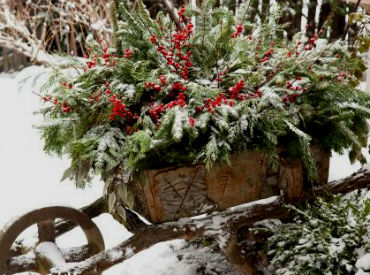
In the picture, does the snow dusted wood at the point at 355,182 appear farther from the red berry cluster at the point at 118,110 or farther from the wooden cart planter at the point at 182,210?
the red berry cluster at the point at 118,110

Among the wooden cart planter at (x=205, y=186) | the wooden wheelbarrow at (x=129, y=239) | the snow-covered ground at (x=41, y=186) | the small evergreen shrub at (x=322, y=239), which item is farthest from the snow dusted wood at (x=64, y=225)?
the small evergreen shrub at (x=322, y=239)

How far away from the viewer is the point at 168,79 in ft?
6.26

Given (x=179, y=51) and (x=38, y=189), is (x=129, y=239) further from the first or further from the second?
(x=38, y=189)

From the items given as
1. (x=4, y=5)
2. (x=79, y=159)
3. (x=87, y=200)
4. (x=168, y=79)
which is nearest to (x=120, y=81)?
(x=168, y=79)

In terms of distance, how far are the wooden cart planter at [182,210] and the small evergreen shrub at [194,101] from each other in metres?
0.08

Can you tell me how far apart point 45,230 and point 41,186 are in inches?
81.6

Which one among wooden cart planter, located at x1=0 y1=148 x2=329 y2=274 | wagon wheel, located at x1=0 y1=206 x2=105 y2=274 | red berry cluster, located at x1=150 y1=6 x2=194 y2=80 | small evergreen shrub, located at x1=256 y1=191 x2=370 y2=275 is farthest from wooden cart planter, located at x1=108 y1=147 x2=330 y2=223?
red berry cluster, located at x1=150 y1=6 x2=194 y2=80

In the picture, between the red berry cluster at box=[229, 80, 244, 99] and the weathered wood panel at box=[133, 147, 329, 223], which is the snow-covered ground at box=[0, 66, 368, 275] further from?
the red berry cluster at box=[229, 80, 244, 99]

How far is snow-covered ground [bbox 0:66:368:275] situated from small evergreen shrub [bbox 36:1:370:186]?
0.28 meters

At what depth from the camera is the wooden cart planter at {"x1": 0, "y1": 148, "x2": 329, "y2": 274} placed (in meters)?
1.89

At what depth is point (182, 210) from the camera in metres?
1.93

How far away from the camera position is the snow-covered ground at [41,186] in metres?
2.70

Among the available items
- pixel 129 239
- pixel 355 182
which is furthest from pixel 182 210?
pixel 355 182

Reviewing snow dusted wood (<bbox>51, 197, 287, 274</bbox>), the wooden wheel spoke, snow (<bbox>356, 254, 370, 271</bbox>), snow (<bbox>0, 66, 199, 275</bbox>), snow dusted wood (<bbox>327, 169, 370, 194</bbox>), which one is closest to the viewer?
snow (<bbox>356, 254, 370, 271</bbox>)
